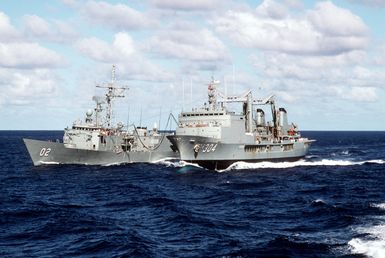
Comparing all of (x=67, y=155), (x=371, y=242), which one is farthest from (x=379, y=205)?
(x=67, y=155)

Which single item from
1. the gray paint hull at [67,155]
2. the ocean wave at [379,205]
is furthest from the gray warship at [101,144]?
the ocean wave at [379,205]

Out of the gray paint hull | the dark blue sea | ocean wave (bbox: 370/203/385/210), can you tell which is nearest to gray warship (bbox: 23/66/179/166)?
the gray paint hull

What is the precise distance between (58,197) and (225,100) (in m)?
34.0

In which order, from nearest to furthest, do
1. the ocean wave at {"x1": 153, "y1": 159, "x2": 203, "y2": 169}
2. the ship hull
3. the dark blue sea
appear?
1. the dark blue sea
2. the ship hull
3. the ocean wave at {"x1": 153, "y1": 159, "x2": 203, "y2": 169}

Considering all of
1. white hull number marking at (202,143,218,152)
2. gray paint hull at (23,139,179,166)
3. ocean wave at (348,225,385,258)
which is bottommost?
ocean wave at (348,225,385,258)

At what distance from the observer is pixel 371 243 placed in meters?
22.0

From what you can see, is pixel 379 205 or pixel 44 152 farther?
pixel 44 152

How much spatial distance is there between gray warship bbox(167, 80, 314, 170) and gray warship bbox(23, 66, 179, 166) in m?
10.7

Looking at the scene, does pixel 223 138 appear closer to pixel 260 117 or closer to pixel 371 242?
pixel 260 117

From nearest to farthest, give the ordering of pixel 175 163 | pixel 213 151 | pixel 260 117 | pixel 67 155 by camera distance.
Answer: pixel 213 151, pixel 67 155, pixel 175 163, pixel 260 117

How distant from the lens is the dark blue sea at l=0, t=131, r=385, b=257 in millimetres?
22016

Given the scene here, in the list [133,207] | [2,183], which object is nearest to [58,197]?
[133,207]

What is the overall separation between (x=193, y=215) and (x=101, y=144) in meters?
39.4

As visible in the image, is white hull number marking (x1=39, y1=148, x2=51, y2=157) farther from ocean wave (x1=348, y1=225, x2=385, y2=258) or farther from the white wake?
ocean wave (x1=348, y1=225, x2=385, y2=258)
